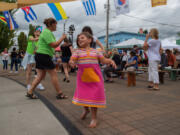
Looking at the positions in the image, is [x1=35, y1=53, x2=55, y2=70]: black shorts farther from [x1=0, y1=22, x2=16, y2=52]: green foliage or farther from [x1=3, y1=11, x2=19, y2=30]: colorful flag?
[x1=0, y1=22, x2=16, y2=52]: green foliage

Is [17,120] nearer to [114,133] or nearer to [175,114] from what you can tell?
[114,133]

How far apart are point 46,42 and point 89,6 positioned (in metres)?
3.90

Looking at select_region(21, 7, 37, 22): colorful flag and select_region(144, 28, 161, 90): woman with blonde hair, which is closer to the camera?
select_region(144, 28, 161, 90): woman with blonde hair

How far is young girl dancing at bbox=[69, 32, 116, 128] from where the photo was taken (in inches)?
97.9

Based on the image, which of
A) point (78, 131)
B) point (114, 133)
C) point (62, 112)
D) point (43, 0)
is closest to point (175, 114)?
point (114, 133)

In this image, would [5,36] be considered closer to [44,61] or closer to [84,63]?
[44,61]

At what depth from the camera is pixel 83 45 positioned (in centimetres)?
260

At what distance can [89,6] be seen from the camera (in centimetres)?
698

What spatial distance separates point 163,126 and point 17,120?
2.38 m

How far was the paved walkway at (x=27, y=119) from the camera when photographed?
2555 millimetres

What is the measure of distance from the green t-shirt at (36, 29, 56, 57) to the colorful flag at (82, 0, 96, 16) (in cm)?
351

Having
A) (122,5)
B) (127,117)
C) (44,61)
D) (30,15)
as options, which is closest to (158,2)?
(122,5)

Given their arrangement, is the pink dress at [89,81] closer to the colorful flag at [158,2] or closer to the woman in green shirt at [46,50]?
the woman in green shirt at [46,50]

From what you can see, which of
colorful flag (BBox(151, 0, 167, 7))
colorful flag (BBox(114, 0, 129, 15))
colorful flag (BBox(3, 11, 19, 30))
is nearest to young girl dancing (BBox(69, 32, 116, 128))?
colorful flag (BBox(151, 0, 167, 7))
